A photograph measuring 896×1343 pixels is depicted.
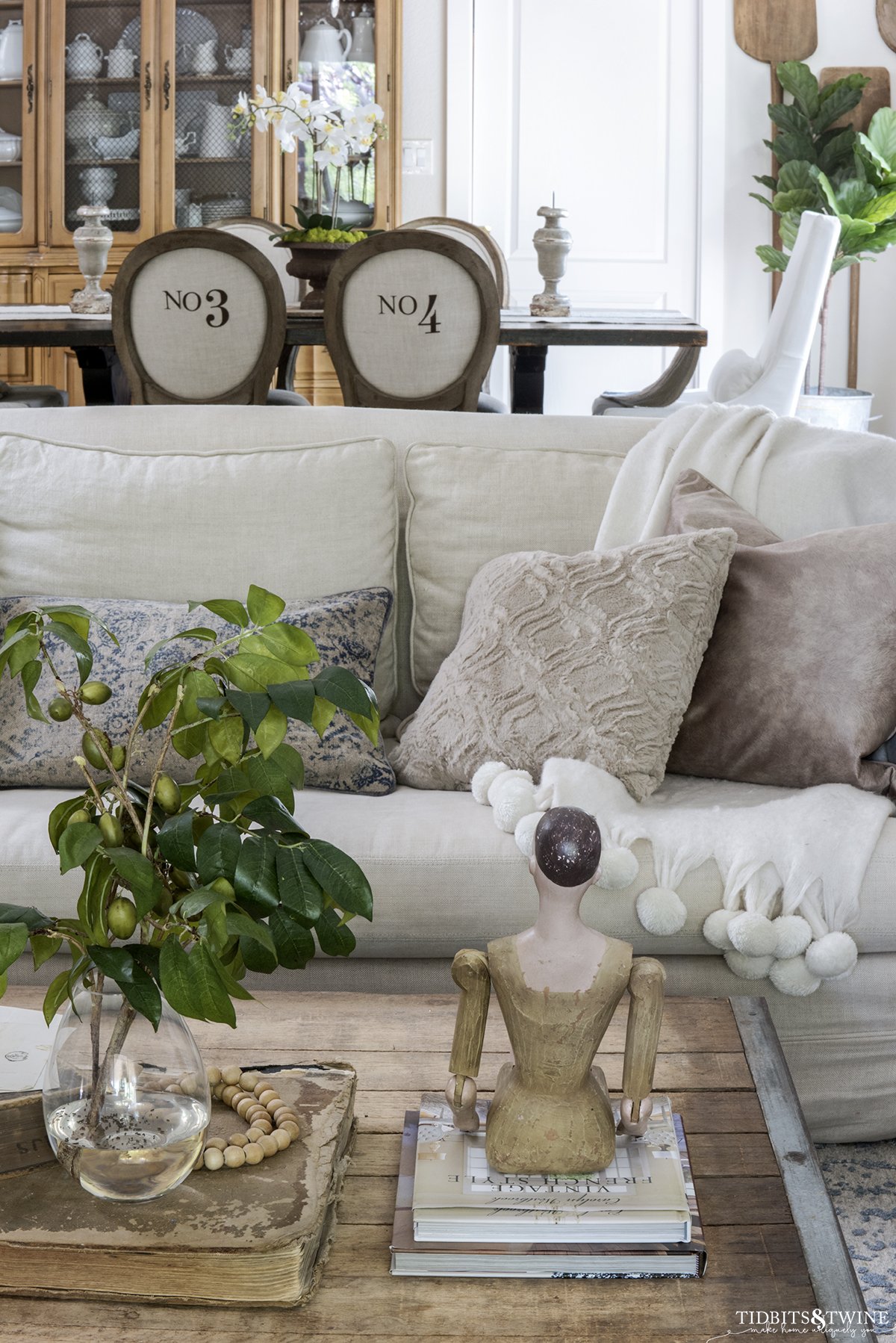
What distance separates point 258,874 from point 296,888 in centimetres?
3

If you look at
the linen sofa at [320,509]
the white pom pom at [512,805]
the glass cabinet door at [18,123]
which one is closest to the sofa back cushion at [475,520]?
the linen sofa at [320,509]

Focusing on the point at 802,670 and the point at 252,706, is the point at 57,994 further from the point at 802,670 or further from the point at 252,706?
the point at 802,670

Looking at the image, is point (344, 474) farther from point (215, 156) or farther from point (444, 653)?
point (215, 156)

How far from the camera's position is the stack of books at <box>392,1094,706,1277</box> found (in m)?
0.84

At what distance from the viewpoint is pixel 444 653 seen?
2.04 metres

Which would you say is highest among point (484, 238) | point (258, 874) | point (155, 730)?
point (484, 238)

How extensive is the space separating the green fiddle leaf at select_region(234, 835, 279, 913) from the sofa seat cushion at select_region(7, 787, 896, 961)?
793mm

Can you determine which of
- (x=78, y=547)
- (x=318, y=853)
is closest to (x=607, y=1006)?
(x=318, y=853)

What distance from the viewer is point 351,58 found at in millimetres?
5152

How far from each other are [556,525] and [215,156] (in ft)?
12.6

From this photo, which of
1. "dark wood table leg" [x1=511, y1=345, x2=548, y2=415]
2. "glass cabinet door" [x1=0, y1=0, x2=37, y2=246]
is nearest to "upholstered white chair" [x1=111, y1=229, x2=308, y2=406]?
"dark wood table leg" [x1=511, y1=345, x2=548, y2=415]

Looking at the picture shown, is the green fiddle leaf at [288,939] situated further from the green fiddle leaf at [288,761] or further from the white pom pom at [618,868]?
the white pom pom at [618,868]

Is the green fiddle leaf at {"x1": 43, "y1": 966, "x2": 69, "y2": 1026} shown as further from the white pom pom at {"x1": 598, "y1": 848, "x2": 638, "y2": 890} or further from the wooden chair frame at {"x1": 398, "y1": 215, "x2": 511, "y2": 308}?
the wooden chair frame at {"x1": 398, "y1": 215, "x2": 511, "y2": 308}

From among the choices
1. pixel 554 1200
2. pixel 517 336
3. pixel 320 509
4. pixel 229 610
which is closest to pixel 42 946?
pixel 229 610
